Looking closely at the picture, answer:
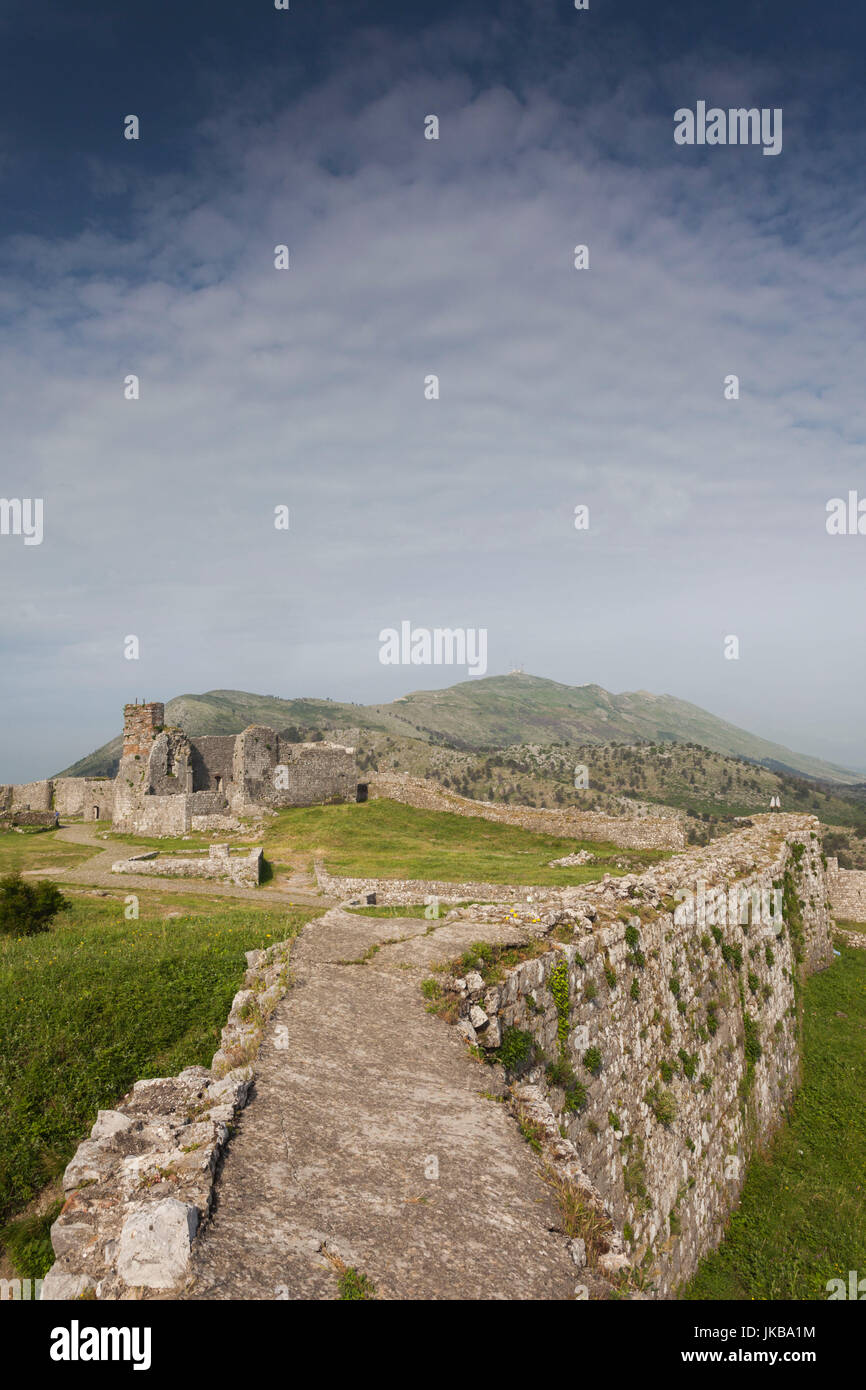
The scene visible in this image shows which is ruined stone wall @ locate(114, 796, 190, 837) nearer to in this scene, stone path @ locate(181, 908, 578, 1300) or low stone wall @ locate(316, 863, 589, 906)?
low stone wall @ locate(316, 863, 589, 906)

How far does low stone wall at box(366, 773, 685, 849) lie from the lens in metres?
34.4

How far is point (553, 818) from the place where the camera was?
127 ft

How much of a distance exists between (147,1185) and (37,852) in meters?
33.6

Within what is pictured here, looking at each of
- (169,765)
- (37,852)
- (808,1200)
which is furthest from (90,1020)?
(169,765)

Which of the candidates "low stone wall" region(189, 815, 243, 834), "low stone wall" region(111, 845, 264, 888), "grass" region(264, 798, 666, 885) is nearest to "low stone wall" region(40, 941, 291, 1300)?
"grass" region(264, 798, 666, 885)

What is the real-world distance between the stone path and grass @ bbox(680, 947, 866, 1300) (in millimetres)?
8024

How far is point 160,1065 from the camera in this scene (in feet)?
35.0

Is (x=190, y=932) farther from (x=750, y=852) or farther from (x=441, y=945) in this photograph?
(x=750, y=852)

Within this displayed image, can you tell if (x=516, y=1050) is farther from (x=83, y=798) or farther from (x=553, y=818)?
(x=83, y=798)

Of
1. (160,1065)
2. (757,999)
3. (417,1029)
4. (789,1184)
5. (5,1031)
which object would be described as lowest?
(789,1184)

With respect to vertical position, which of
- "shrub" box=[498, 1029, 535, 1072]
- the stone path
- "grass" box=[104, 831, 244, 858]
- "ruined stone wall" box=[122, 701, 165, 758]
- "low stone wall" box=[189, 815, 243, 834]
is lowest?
"grass" box=[104, 831, 244, 858]

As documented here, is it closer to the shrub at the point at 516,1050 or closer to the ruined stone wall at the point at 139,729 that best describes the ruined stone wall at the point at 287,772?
the ruined stone wall at the point at 139,729
